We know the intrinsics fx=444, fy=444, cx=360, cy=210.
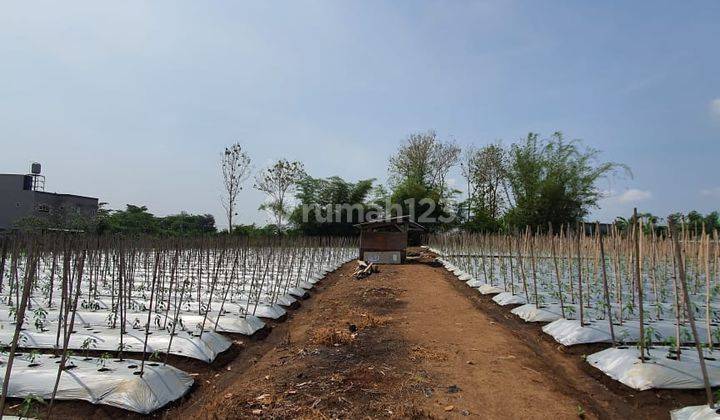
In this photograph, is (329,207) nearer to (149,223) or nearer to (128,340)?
(149,223)

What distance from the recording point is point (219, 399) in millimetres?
3553

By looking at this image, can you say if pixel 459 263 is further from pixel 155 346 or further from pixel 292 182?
pixel 292 182

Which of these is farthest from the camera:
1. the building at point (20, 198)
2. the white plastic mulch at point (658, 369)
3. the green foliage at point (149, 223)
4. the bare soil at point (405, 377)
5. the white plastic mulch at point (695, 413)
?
the building at point (20, 198)

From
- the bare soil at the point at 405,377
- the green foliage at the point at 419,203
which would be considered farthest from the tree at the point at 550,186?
the bare soil at the point at 405,377

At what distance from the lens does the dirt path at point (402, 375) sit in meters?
3.33

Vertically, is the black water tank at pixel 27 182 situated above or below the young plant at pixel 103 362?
above

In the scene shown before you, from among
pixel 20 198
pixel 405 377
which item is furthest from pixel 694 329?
pixel 20 198

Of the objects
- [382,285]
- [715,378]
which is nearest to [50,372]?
[715,378]

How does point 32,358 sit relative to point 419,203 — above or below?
below

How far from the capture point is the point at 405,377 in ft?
13.0

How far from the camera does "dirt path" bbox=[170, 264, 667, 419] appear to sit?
3330mm

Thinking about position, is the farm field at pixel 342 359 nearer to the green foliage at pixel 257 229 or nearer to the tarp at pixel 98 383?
the tarp at pixel 98 383

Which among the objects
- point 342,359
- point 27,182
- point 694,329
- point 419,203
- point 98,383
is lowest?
point 342,359

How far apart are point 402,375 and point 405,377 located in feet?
0.19
